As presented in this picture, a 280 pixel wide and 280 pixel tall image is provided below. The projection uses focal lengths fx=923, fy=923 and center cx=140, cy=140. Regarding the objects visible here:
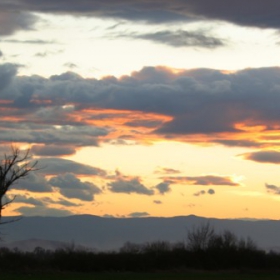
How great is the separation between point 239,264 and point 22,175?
1838 inches

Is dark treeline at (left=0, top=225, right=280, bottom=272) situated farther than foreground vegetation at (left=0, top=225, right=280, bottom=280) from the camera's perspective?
Yes

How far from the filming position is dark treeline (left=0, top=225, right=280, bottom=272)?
306ft

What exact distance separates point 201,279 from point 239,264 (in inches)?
1178

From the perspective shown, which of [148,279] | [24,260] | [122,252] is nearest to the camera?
[148,279]

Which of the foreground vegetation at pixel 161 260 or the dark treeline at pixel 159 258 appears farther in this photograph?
the dark treeline at pixel 159 258

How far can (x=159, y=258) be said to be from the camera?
335ft

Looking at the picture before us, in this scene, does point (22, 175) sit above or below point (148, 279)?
above

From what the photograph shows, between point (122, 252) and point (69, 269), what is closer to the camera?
point (69, 269)

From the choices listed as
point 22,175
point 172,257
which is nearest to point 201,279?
point 22,175

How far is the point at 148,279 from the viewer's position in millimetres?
75312

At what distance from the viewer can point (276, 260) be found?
350ft

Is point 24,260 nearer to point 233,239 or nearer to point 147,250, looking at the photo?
point 147,250

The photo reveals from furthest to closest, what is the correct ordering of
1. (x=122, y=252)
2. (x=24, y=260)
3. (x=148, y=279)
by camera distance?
(x=122, y=252)
(x=24, y=260)
(x=148, y=279)

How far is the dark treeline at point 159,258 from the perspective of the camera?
93250 millimetres
